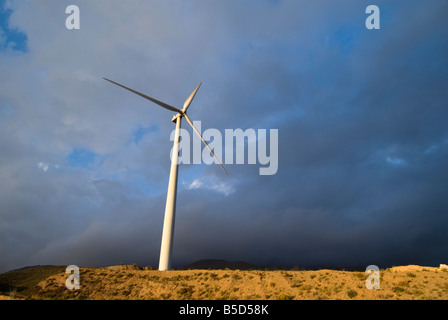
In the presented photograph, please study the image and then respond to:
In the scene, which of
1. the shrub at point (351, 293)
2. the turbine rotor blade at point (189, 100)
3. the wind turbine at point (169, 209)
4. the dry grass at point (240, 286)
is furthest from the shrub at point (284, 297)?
the turbine rotor blade at point (189, 100)

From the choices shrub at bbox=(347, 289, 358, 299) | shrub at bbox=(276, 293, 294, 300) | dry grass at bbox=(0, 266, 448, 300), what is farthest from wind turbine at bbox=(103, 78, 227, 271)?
shrub at bbox=(347, 289, 358, 299)

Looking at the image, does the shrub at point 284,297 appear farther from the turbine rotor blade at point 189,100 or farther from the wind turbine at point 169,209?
the turbine rotor blade at point 189,100

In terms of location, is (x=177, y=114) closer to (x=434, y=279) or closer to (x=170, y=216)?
(x=170, y=216)

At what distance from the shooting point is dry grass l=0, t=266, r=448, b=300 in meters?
35.1

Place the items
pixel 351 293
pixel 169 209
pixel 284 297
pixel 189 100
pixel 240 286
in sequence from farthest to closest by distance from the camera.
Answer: pixel 189 100
pixel 169 209
pixel 240 286
pixel 284 297
pixel 351 293

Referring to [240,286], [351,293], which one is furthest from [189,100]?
[351,293]

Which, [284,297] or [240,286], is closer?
[284,297]

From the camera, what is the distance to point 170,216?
53.1 metres

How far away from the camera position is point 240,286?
133 feet

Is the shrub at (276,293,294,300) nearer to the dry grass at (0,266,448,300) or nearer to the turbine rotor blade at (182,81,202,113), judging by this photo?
the dry grass at (0,266,448,300)

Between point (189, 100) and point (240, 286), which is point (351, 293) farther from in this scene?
point (189, 100)

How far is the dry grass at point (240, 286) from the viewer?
115 feet
